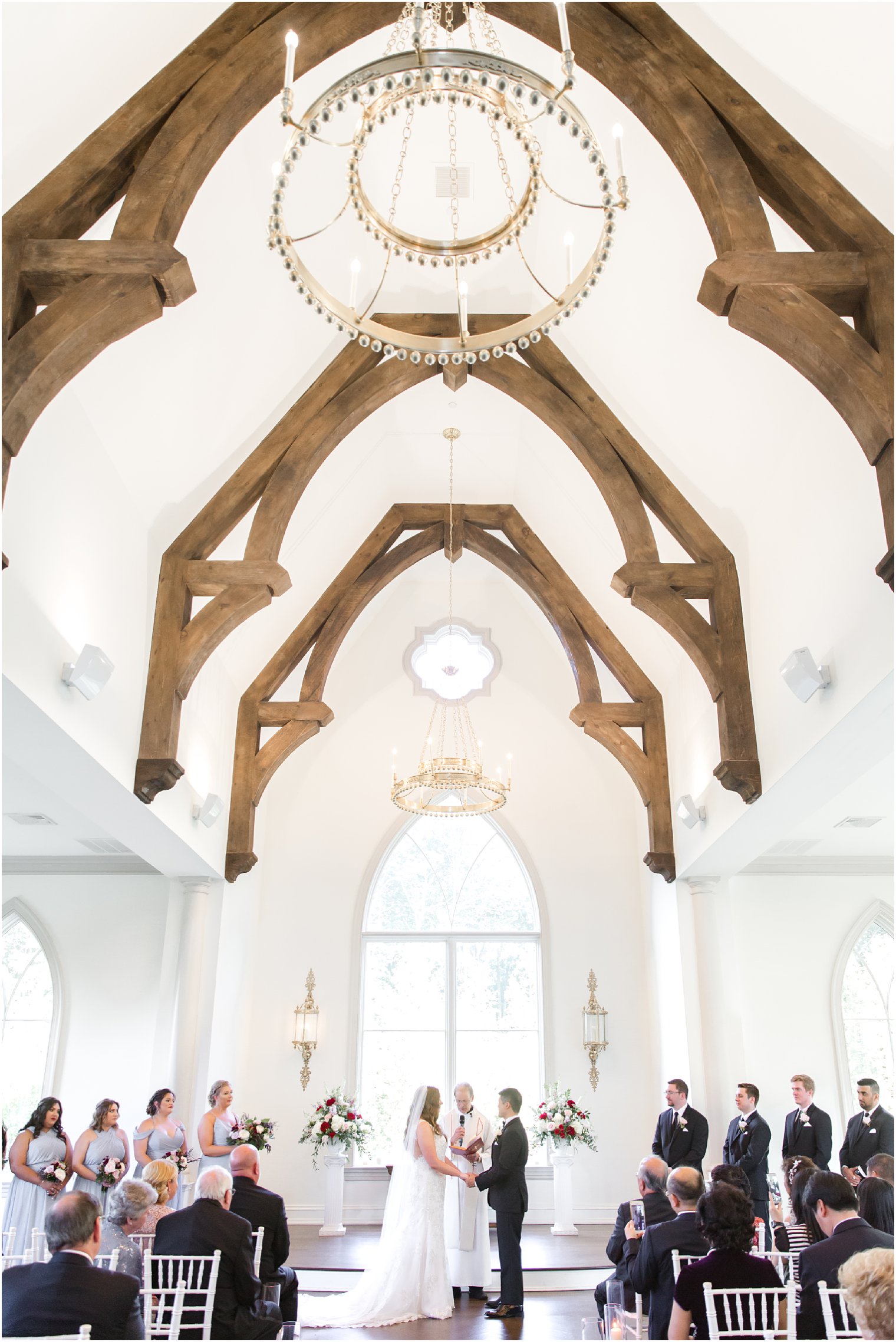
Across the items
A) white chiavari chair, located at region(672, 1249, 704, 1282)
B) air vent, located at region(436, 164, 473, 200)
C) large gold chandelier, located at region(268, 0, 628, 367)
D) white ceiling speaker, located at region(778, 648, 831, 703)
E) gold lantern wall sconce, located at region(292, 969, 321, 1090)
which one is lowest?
white chiavari chair, located at region(672, 1249, 704, 1282)

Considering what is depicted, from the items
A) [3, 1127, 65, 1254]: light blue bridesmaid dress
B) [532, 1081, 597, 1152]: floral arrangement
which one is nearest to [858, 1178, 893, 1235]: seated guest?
[532, 1081, 597, 1152]: floral arrangement

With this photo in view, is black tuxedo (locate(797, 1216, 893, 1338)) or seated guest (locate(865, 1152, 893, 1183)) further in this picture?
seated guest (locate(865, 1152, 893, 1183))

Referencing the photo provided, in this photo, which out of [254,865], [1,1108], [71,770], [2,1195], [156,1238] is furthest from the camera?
[254,865]

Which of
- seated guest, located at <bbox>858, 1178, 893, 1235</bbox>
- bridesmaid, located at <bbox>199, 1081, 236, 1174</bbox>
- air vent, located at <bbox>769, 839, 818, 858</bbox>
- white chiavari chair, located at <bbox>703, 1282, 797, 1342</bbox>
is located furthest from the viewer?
air vent, located at <bbox>769, 839, 818, 858</bbox>

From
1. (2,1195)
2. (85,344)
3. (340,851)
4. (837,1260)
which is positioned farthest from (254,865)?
(837,1260)

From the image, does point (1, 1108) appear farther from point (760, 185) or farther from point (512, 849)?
point (760, 185)

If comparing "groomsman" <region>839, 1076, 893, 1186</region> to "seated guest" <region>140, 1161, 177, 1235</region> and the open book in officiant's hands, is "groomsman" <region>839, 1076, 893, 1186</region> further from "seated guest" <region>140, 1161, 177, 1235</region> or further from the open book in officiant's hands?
"seated guest" <region>140, 1161, 177, 1235</region>

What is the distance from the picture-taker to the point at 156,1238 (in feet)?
14.5

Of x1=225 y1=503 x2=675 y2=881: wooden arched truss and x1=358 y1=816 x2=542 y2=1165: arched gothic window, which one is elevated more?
x1=225 y1=503 x2=675 y2=881: wooden arched truss

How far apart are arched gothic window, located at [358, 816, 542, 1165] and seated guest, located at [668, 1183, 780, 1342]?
701cm

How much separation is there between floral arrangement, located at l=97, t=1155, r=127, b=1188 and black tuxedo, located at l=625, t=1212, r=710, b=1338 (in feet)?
13.4

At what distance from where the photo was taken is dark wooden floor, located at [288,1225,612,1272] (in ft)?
26.8

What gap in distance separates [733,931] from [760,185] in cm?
715

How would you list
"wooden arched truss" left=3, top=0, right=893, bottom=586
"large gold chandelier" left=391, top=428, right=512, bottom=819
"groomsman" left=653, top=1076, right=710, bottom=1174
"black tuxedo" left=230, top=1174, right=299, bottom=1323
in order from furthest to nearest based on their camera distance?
1. "large gold chandelier" left=391, top=428, right=512, bottom=819
2. "groomsman" left=653, top=1076, right=710, bottom=1174
3. "black tuxedo" left=230, top=1174, right=299, bottom=1323
4. "wooden arched truss" left=3, top=0, right=893, bottom=586
